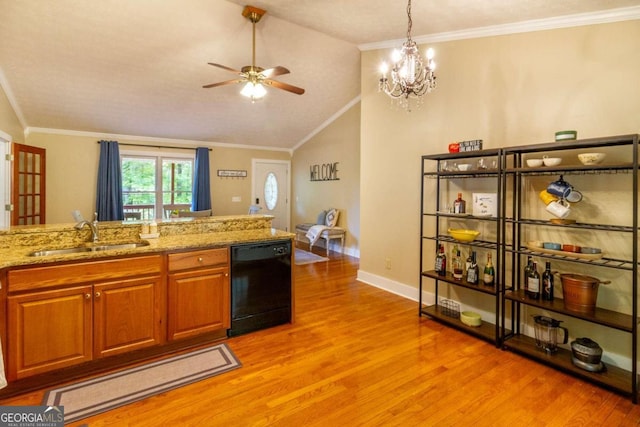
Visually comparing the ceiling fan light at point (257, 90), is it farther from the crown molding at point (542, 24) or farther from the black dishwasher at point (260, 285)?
the crown molding at point (542, 24)

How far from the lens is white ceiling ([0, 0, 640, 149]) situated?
3.20 metres

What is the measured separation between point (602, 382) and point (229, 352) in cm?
270

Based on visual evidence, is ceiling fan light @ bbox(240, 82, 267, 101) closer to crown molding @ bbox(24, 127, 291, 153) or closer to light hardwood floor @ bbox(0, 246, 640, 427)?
light hardwood floor @ bbox(0, 246, 640, 427)

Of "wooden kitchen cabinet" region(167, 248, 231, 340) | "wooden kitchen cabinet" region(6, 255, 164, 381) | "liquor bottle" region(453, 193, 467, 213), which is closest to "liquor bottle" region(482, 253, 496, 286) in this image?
"liquor bottle" region(453, 193, 467, 213)

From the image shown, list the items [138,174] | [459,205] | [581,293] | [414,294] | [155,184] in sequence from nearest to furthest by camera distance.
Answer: [581,293] < [459,205] < [414,294] < [138,174] < [155,184]

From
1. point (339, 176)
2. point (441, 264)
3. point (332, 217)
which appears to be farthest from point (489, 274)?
point (339, 176)

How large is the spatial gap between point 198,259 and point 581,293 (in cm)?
293

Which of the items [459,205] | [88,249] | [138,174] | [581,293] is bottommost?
[581,293]

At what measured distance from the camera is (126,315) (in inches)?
95.3

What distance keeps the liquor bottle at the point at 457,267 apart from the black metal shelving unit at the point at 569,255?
1.33 feet

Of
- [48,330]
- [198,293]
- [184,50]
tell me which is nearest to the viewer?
[48,330]

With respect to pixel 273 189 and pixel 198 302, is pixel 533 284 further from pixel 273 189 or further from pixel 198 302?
pixel 273 189

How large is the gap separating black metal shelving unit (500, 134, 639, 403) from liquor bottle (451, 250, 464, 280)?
407mm

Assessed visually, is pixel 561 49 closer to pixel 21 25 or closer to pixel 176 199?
pixel 21 25
